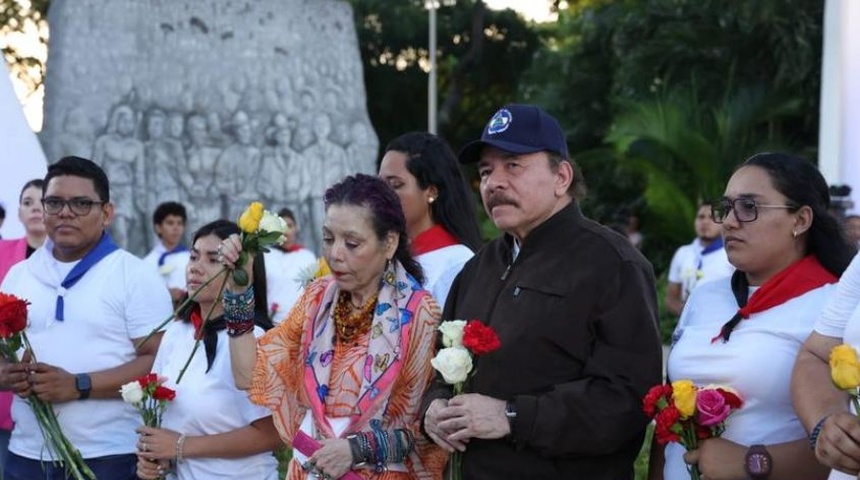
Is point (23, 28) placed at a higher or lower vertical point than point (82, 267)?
higher

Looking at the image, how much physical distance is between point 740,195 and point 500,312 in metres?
0.78

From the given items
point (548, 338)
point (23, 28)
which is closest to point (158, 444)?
point (548, 338)

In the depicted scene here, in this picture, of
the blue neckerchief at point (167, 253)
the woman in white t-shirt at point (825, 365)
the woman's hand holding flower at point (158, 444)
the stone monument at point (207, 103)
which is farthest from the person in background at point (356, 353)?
the stone monument at point (207, 103)

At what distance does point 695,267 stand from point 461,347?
261 inches

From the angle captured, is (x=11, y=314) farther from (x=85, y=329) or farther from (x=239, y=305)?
(x=239, y=305)

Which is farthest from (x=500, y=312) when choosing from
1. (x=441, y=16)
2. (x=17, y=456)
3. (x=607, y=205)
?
(x=441, y=16)

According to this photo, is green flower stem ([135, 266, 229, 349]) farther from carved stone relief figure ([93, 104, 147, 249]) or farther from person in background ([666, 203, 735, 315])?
carved stone relief figure ([93, 104, 147, 249])

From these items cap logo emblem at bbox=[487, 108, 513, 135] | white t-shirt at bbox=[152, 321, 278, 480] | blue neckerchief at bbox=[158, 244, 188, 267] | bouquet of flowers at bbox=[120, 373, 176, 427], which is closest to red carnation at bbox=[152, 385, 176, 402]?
bouquet of flowers at bbox=[120, 373, 176, 427]

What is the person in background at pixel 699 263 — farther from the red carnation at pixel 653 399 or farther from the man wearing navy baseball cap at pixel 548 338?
the red carnation at pixel 653 399

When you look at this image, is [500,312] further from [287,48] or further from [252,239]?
[287,48]

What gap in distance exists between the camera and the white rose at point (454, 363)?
11.5 ft

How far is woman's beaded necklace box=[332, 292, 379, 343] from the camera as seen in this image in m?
4.02

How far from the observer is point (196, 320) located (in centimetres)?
467

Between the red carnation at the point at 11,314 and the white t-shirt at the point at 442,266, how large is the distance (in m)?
1.43
